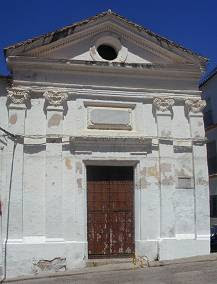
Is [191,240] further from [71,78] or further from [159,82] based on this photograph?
[71,78]

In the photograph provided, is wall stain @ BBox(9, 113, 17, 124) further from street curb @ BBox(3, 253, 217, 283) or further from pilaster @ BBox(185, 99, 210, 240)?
pilaster @ BBox(185, 99, 210, 240)

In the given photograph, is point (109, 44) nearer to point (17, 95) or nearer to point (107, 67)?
point (107, 67)

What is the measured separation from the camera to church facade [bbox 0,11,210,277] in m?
12.3

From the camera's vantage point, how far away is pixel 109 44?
13.6 meters

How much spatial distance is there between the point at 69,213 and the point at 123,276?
2.24m

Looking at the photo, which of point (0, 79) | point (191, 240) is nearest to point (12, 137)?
point (0, 79)

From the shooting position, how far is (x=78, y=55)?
43.2ft

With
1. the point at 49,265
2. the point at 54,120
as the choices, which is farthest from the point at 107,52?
the point at 49,265

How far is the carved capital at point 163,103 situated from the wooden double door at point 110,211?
71.7 inches

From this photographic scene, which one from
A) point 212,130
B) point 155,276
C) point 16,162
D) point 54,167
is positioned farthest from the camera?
point 212,130

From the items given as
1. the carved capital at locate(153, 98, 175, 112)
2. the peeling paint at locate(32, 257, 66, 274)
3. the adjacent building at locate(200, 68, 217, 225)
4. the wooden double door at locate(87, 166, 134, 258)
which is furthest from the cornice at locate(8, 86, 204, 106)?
the adjacent building at locate(200, 68, 217, 225)

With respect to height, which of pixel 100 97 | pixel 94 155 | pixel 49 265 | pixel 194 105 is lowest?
pixel 49 265

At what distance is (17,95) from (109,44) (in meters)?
3.00

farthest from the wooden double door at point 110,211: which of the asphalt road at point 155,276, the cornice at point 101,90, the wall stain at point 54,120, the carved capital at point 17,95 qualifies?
the carved capital at point 17,95
